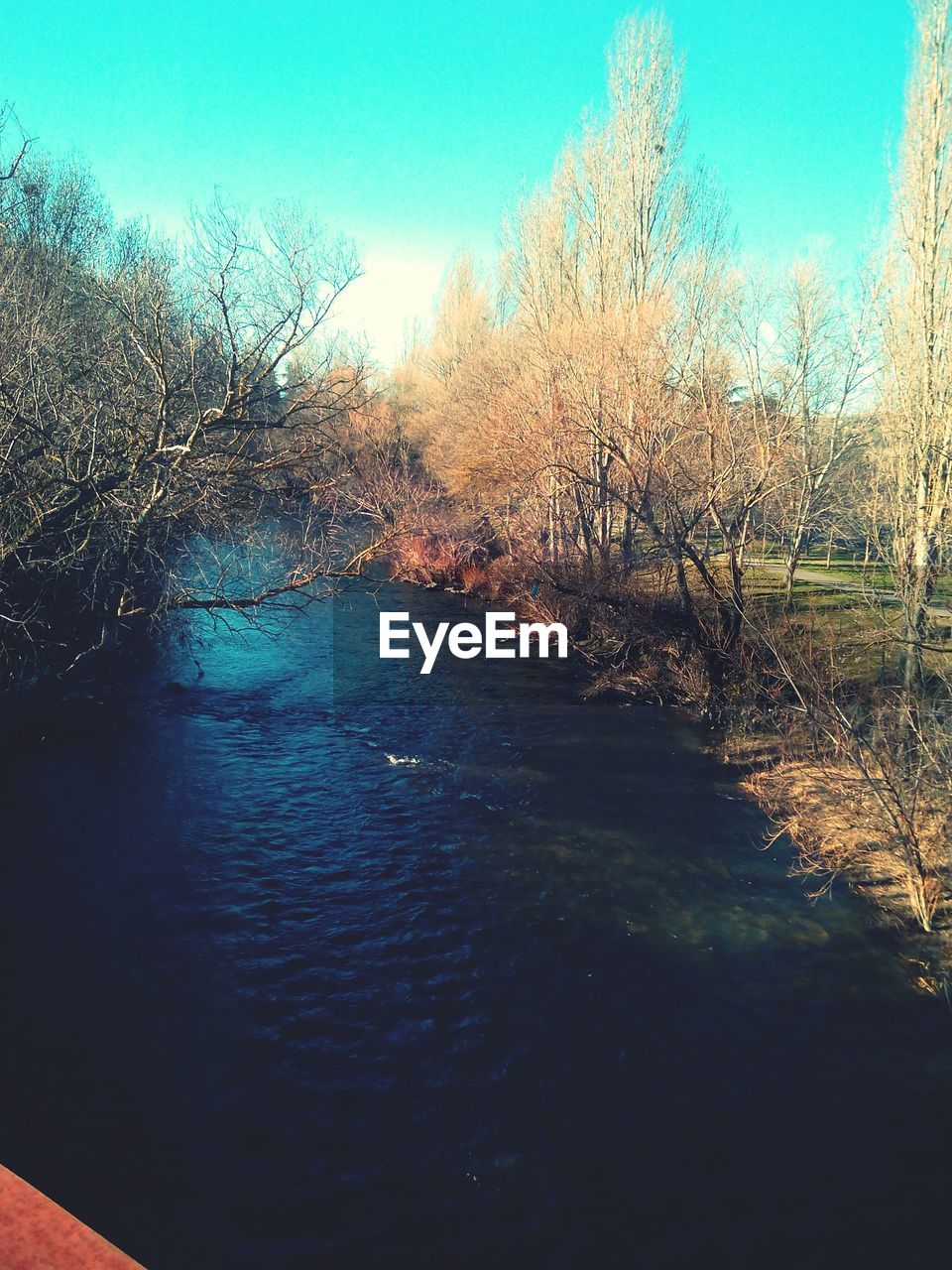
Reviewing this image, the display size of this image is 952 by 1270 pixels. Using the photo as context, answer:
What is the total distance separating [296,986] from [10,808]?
4592 mm

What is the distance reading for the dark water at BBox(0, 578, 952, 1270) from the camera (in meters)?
4.24

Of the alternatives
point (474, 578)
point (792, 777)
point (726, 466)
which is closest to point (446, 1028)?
point (792, 777)

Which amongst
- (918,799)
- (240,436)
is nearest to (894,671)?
(918,799)

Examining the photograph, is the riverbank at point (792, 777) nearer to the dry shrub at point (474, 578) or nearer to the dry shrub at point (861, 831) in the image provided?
the dry shrub at point (861, 831)

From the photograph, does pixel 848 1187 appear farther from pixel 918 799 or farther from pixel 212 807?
pixel 212 807

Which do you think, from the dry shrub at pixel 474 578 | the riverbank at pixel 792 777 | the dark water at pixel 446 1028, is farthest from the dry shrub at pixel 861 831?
the dry shrub at pixel 474 578

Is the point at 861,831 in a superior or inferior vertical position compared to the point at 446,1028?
superior

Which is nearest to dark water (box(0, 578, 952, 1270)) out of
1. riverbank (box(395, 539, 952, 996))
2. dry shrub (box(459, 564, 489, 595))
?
riverbank (box(395, 539, 952, 996))

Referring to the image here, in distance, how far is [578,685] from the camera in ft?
46.7

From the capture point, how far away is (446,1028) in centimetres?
559

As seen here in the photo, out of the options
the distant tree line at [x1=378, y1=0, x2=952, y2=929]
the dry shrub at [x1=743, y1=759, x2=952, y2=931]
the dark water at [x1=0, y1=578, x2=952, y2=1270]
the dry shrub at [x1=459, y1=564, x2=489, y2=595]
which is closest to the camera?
the dark water at [x1=0, y1=578, x2=952, y2=1270]

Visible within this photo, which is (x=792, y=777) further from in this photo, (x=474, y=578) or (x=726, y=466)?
(x=474, y=578)

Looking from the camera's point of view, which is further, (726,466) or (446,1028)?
(726,466)

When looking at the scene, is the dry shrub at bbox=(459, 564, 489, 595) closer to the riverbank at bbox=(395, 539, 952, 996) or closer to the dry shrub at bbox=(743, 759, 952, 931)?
the riverbank at bbox=(395, 539, 952, 996)
